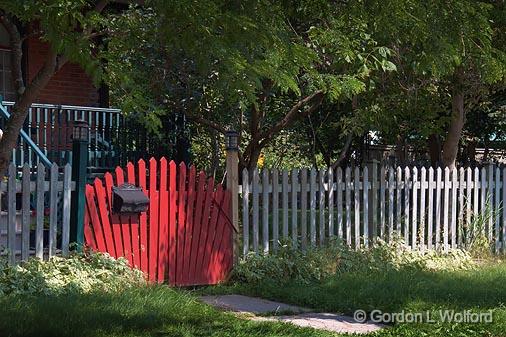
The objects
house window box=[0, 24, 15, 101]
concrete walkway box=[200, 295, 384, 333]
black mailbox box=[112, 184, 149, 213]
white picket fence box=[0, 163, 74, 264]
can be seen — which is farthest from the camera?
house window box=[0, 24, 15, 101]

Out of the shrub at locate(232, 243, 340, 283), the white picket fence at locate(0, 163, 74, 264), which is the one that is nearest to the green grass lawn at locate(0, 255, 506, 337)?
the shrub at locate(232, 243, 340, 283)

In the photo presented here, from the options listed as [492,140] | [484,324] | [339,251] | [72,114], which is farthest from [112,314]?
[492,140]

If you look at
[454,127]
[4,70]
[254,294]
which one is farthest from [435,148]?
[254,294]

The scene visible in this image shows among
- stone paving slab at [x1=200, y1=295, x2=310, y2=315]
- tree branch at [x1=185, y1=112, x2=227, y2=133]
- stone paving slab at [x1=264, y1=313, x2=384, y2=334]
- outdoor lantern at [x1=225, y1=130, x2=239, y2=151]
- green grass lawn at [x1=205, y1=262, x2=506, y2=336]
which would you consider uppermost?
tree branch at [x1=185, y1=112, x2=227, y2=133]

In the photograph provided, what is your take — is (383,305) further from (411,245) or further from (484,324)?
(411,245)

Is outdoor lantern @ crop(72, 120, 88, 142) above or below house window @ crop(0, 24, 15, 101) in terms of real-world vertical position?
below

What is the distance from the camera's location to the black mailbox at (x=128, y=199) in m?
8.72

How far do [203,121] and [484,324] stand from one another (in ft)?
22.8

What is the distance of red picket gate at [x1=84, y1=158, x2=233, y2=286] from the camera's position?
884cm

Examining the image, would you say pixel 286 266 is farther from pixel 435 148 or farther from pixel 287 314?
pixel 435 148

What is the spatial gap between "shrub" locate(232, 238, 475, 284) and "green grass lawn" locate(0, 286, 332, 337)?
200 centimetres

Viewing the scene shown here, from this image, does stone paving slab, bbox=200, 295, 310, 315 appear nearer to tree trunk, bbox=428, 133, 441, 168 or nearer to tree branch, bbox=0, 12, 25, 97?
tree branch, bbox=0, 12, 25, 97

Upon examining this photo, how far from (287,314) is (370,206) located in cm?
377

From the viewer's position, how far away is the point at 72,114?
1375cm
